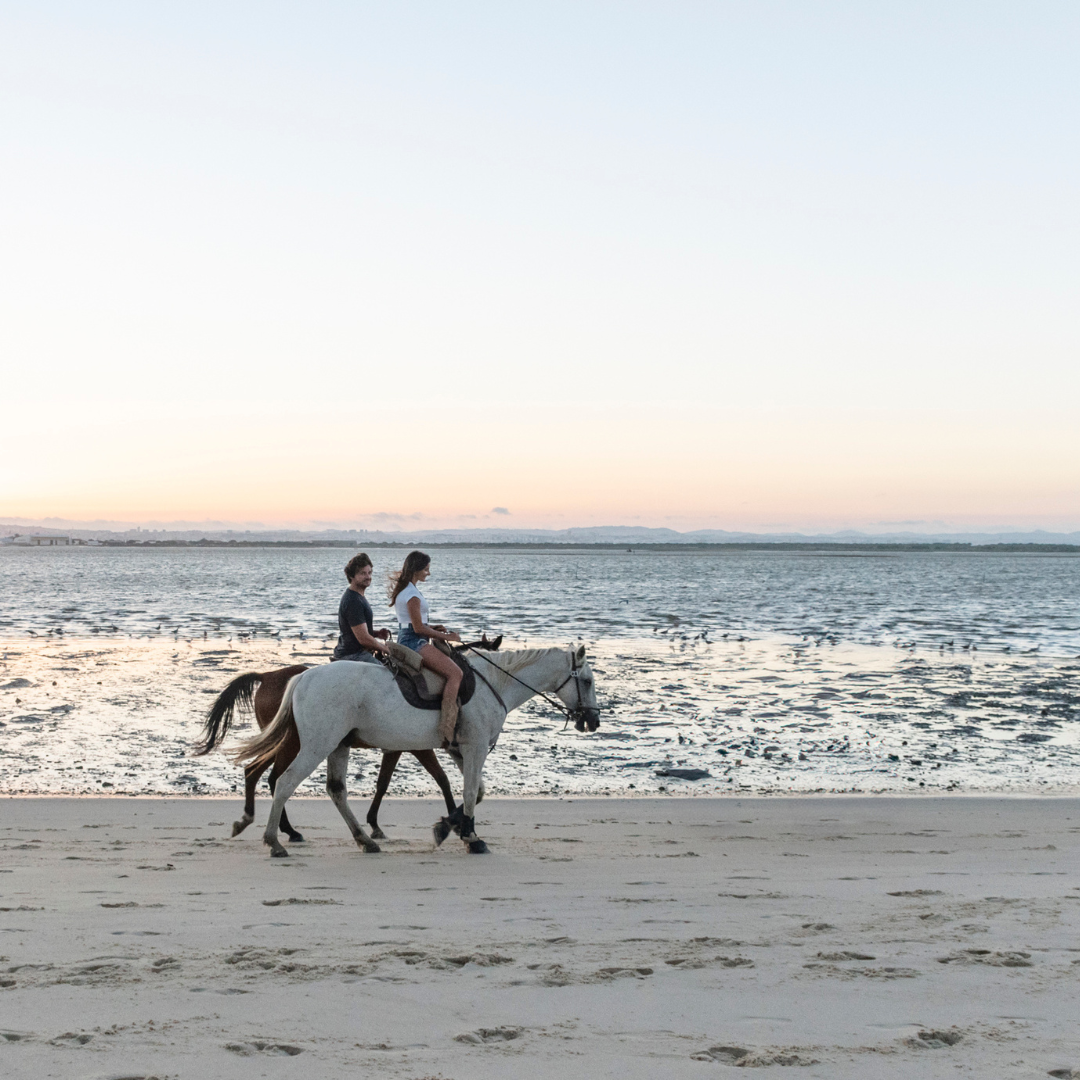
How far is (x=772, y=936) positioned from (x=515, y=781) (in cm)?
598

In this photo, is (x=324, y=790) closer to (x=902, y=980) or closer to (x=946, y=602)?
(x=902, y=980)

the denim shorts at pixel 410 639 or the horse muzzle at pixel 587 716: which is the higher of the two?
the denim shorts at pixel 410 639

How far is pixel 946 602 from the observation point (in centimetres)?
4575

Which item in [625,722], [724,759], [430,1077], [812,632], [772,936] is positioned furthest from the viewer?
[812,632]

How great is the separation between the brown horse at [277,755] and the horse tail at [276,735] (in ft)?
0.42

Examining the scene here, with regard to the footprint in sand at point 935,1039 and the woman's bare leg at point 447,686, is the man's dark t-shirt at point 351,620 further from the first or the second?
the footprint in sand at point 935,1039

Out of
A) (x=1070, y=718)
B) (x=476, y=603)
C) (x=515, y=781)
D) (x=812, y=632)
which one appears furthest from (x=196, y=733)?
(x=476, y=603)

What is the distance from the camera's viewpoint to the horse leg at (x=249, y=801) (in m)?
8.80

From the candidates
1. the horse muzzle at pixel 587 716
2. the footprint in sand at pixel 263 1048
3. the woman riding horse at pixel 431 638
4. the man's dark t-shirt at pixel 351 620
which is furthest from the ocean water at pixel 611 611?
the footprint in sand at pixel 263 1048

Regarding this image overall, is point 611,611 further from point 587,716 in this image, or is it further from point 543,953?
point 543,953

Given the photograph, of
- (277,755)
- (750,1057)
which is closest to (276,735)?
(277,755)

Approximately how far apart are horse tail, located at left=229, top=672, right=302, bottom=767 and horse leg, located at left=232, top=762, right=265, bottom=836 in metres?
Result: 0.32

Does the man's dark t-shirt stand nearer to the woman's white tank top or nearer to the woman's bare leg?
the woman's white tank top

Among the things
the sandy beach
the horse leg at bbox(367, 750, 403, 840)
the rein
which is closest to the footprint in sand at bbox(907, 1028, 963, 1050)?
the sandy beach
